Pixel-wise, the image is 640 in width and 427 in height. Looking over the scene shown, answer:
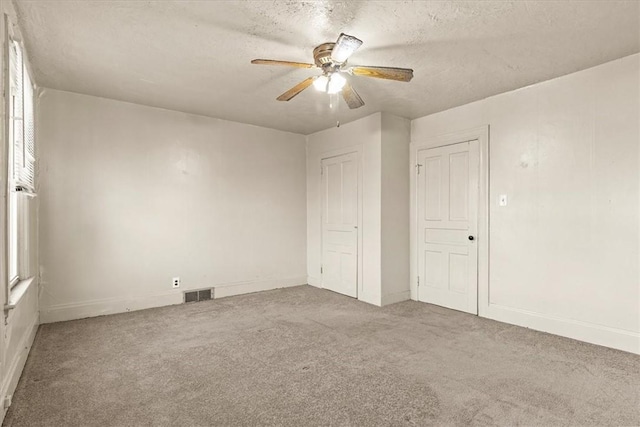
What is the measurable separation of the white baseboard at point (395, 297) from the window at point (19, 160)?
361 centimetres

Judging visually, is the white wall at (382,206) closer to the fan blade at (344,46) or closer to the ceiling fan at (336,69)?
the ceiling fan at (336,69)

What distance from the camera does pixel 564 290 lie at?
3262 mm

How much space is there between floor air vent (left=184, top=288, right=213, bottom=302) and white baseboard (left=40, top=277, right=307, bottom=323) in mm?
62

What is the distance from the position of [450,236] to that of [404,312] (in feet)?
3.54

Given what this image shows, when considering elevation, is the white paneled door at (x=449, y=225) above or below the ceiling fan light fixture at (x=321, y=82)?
below

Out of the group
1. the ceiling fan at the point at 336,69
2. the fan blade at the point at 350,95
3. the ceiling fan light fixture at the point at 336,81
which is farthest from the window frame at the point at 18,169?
the fan blade at the point at 350,95

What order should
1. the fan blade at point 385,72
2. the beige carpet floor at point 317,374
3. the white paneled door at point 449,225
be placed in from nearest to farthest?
the beige carpet floor at point 317,374, the fan blade at point 385,72, the white paneled door at point 449,225

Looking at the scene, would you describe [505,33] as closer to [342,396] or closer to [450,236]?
[450,236]

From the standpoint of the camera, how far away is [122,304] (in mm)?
4043

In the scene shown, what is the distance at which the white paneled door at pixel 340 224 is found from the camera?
15.8ft

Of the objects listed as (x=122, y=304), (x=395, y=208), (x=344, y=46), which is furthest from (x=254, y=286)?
(x=344, y=46)

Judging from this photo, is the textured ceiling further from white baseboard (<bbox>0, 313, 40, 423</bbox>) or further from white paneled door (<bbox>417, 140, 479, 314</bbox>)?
white baseboard (<bbox>0, 313, 40, 423</bbox>)

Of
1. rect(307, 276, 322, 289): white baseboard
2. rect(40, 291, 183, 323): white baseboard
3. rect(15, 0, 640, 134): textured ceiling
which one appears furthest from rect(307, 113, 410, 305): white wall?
rect(40, 291, 183, 323): white baseboard

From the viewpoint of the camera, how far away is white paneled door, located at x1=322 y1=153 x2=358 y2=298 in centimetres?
480
